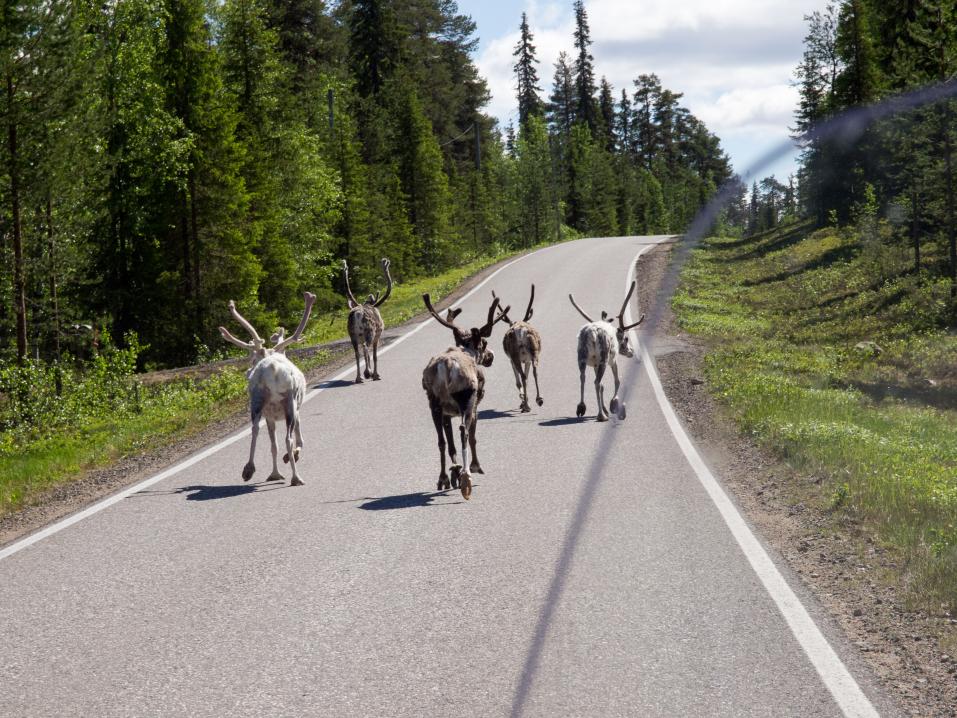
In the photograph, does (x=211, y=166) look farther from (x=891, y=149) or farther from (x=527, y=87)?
(x=527, y=87)

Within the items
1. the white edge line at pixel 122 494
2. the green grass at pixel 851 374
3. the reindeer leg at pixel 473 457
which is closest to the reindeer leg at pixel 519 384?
the green grass at pixel 851 374

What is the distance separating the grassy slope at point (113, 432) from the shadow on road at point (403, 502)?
13.7 feet

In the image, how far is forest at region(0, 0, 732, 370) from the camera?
20125mm

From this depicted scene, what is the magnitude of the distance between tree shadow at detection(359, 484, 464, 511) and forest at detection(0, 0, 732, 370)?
3961 mm

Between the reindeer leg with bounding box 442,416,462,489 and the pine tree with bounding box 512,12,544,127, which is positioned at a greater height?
the pine tree with bounding box 512,12,544,127

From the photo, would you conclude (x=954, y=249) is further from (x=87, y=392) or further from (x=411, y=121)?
(x=411, y=121)

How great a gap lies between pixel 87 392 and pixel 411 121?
4303cm

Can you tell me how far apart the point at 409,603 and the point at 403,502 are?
113 inches

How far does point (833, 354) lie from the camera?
80.6 ft

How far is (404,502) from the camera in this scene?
8.81 metres

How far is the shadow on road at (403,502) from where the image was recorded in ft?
28.3

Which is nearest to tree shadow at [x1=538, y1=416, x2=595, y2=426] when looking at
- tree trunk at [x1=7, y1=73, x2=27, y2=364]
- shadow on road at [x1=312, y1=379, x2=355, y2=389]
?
shadow on road at [x1=312, y1=379, x2=355, y2=389]

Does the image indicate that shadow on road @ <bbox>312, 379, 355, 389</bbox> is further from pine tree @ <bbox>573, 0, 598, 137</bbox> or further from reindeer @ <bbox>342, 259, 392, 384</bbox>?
pine tree @ <bbox>573, 0, 598, 137</bbox>

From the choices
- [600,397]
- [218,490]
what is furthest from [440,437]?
[600,397]
